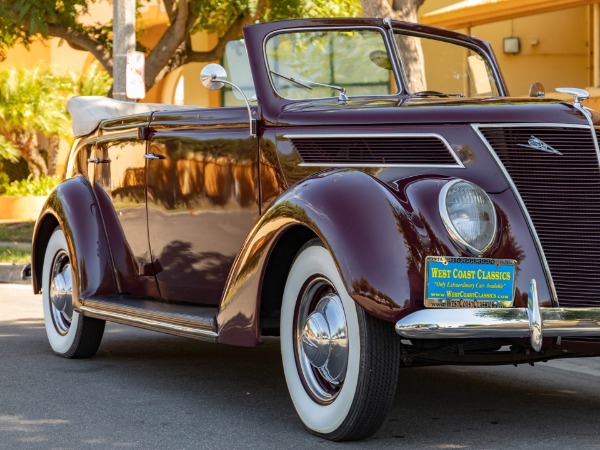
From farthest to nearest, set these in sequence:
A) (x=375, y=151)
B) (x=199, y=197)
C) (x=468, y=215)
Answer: (x=199, y=197)
(x=375, y=151)
(x=468, y=215)

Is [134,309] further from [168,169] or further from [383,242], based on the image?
[383,242]

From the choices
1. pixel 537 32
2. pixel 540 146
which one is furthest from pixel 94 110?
pixel 537 32

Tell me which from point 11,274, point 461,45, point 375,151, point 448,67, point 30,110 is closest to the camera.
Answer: point 375,151

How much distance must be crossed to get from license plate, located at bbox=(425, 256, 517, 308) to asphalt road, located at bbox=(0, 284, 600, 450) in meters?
0.60

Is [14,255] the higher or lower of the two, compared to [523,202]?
lower

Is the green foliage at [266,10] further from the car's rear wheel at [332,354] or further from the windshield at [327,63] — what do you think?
the car's rear wheel at [332,354]

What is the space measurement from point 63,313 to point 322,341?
110 inches

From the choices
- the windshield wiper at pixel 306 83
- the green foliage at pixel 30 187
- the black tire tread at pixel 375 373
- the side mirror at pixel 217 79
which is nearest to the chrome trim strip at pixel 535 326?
the black tire tread at pixel 375 373

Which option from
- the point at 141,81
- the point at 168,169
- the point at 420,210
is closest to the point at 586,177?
the point at 420,210

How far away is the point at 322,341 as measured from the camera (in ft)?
15.5

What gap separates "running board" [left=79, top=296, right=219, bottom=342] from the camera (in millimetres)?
5395

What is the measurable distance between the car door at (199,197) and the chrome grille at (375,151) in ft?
1.40

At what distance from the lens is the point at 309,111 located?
535 centimetres

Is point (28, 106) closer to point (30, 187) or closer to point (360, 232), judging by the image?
point (30, 187)
